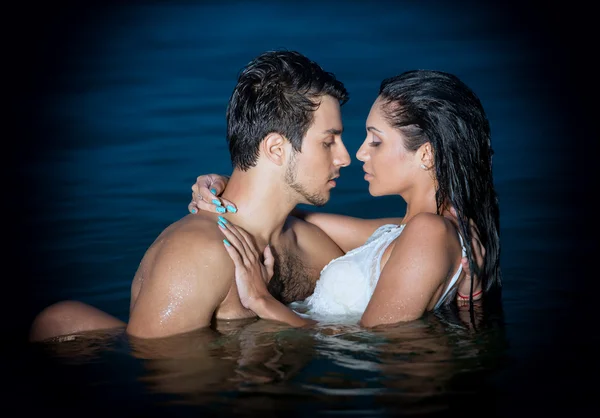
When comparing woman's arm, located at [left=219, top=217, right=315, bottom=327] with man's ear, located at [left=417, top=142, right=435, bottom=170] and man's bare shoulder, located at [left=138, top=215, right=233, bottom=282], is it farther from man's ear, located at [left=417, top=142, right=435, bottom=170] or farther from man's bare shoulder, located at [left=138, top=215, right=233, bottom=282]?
man's ear, located at [left=417, top=142, right=435, bottom=170]

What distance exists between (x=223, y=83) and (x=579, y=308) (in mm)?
6764

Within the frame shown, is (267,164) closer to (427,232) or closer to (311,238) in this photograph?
(311,238)

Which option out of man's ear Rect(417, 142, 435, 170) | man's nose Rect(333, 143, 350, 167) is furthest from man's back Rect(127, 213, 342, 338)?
man's ear Rect(417, 142, 435, 170)

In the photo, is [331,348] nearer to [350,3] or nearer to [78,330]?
[78,330]

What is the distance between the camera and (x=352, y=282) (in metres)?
4.30

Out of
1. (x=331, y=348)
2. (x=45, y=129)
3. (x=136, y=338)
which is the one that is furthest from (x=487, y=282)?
(x=45, y=129)

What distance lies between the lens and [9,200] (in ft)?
24.4

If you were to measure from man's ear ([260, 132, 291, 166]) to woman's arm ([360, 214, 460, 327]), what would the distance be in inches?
27.6

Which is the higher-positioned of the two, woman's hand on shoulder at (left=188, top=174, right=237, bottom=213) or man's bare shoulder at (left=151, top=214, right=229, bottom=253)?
woman's hand on shoulder at (left=188, top=174, right=237, bottom=213)

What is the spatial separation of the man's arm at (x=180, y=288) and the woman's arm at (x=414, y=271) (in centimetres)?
69

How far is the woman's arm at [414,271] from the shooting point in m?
3.86

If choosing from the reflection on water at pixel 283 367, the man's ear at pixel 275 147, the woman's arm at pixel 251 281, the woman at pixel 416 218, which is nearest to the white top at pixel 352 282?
the woman at pixel 416 218

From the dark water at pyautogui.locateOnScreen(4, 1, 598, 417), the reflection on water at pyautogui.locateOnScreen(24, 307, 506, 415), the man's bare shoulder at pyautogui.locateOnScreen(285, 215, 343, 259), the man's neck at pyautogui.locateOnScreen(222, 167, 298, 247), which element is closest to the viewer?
the reflection on water at pyautogui.locateOnScreen(24, 307, 506, 415)

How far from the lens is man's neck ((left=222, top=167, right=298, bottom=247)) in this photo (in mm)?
4277
